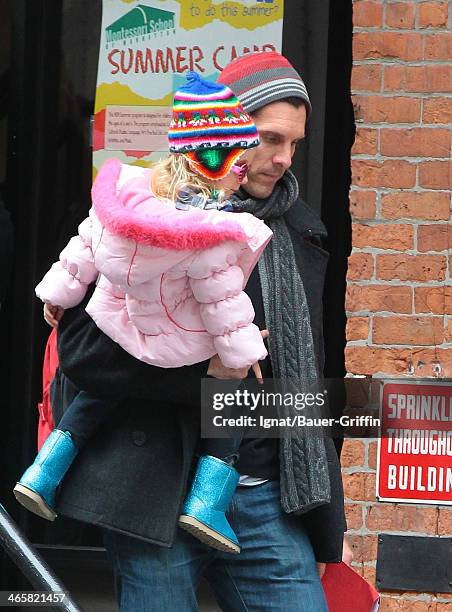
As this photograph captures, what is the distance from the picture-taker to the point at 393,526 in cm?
423

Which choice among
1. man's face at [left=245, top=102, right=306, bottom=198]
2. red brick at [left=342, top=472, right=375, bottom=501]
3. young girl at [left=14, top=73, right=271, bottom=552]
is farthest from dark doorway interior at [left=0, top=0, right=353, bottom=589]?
young girl at [left=14, top=73, right=271, bottom=552]

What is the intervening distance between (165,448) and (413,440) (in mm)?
1617

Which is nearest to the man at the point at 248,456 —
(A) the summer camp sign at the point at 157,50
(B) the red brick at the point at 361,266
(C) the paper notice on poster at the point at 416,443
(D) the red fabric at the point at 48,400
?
(D) the red fabric at the point at 48,400

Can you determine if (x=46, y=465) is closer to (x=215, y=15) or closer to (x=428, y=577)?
(x=428, y=577)

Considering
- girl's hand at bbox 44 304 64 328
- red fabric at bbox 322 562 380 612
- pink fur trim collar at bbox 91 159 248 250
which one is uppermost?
pink fur trim collar at bbox 91 159 248 250

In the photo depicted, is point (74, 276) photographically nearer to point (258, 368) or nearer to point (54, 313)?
point (54, 313)

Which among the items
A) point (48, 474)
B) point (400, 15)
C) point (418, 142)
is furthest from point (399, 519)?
point (48, 474)

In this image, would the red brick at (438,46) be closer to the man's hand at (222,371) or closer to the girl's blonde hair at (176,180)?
the girl's blonde hair at (176,180)

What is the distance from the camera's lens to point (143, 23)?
4590mm

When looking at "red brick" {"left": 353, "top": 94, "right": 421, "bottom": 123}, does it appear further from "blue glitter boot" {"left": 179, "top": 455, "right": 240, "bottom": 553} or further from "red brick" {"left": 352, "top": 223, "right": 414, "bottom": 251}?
"blue glitter boot" {"left": 179, "top": 455, "right": 240, "bottom": 553}

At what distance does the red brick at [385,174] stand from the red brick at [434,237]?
0.52 ft

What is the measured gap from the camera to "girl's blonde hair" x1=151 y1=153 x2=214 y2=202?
8.64 ft

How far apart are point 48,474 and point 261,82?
1042 mm

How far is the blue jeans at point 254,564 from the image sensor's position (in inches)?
110
